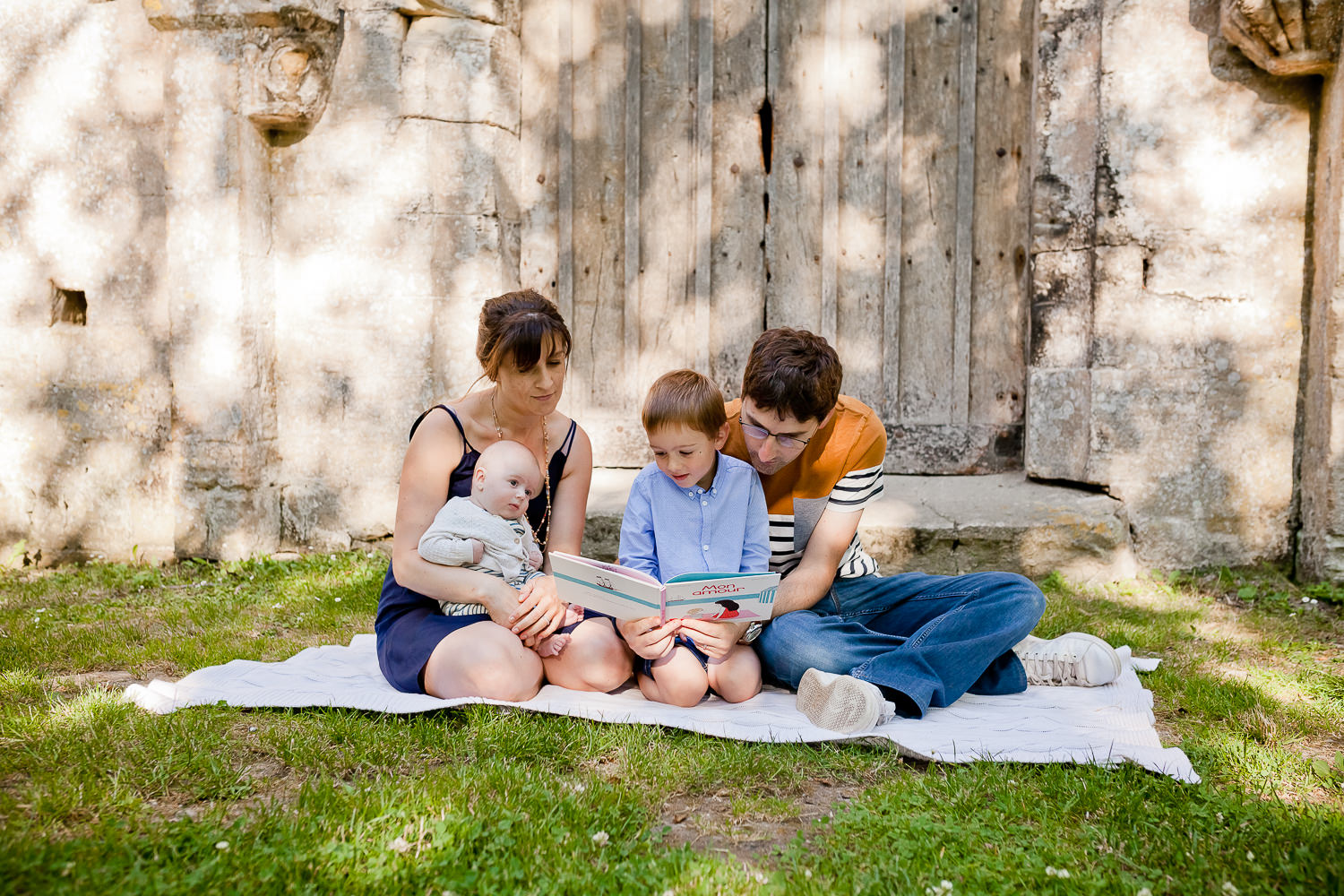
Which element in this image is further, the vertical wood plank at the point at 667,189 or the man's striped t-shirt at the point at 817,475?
the vertical wood plank at the point at 667,189

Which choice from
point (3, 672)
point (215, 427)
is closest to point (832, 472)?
point (3, 672)

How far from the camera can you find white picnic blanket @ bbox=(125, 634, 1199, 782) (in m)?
2.25

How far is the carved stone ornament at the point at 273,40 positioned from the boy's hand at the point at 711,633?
320 centimetres

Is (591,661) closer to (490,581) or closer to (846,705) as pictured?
(490,581)

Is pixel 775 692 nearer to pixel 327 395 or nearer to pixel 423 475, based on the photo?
pixel 423 475

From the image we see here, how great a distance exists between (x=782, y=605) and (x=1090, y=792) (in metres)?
0.93

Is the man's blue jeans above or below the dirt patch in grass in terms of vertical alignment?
above

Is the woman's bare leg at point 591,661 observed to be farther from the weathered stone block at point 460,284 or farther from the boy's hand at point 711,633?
the weathered stone block at point 460,284

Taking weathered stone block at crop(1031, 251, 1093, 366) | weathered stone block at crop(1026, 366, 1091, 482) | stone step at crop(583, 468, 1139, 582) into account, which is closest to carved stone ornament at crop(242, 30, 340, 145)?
stone step at crop(583, 468, 1139, 582)

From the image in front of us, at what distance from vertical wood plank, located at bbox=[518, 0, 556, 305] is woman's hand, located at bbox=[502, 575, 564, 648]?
253 cm

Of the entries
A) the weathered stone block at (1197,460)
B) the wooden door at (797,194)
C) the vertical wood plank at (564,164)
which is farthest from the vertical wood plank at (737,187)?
the weathered stone block at (1197,460)

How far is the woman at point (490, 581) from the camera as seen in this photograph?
2.53 m

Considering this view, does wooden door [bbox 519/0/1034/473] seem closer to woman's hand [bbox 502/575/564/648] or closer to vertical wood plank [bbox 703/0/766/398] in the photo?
vertical wood plank [bbox 703/0/766/398]

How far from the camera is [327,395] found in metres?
4.43
